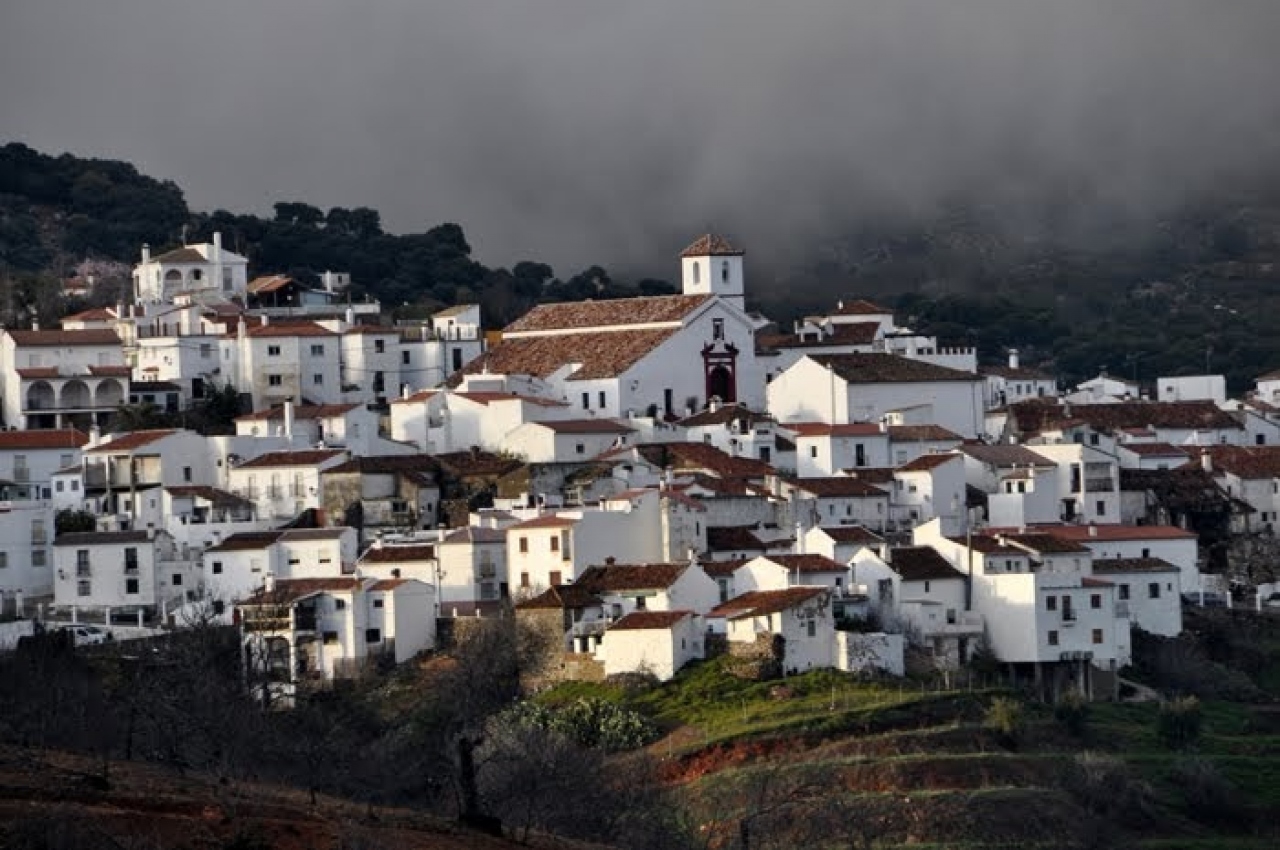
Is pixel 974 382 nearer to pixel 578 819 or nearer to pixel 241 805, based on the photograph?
pixel 578 819

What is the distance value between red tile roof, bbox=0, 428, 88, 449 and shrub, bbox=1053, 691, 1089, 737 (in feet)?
86.5

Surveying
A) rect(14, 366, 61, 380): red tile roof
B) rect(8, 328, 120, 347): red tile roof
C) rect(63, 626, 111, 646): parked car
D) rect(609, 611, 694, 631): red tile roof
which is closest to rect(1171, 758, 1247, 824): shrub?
rect(609, 611, 694, 631): red tile roof

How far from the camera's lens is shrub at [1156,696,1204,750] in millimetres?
64562

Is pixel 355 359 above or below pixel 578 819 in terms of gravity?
above

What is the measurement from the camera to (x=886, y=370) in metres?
85.5

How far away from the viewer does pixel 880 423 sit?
8275 cm

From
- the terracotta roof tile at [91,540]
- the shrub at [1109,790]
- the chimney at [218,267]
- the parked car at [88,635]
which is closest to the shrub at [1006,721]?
the shrub at [1109,790]

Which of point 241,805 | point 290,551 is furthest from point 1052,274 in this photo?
point 241,805

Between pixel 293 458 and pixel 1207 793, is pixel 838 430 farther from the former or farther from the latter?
pixel 1207 793

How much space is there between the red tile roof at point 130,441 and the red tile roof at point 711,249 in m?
17.9

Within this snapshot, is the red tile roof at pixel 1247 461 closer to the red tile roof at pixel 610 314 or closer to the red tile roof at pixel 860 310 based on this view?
the red tile roof at pixel 610 314

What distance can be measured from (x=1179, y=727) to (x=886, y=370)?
2237cm

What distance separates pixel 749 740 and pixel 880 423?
75.2 feet

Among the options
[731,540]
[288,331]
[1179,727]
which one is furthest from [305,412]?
[1179,727]
